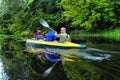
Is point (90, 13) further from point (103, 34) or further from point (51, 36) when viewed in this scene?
point (51, 36)

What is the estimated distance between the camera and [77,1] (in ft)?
123

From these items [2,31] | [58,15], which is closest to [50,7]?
[58,15]

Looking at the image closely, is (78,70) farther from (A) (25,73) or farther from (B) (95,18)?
(B) (95,18)

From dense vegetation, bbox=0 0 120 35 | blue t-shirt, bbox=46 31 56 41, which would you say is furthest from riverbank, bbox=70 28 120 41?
blue t-shirt, bbox=46 31 56 41

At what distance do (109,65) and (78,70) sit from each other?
1.16m

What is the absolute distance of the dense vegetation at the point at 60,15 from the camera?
1334 inches

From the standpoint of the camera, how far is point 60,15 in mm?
42750

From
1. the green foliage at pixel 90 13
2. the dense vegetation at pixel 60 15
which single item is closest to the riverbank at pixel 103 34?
the dense vegetation at pixel 60 15

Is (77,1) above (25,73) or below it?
above

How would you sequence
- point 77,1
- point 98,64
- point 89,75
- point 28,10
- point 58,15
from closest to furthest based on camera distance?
point 89,75 → point 98,64 → point 77,1 → point 58,15 → point 28,10

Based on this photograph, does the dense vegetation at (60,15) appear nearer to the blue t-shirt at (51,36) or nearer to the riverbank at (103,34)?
the riverbank at (103,34)

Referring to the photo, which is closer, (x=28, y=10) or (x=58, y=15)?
(x=58, y=15)

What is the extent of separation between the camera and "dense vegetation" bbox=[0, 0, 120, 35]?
33.9 meters

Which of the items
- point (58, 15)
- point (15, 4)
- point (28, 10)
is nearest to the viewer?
point (58, 15)
